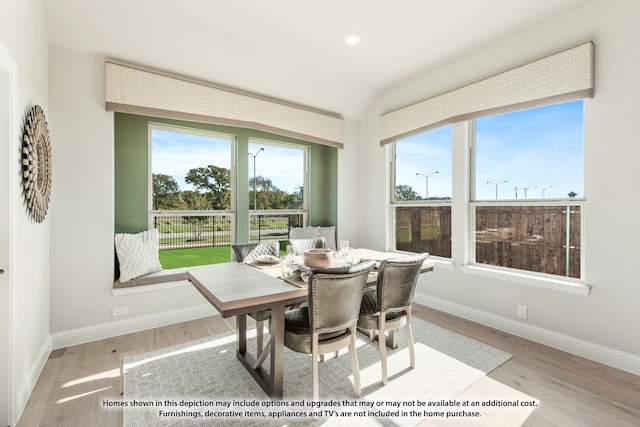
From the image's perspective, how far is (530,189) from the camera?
10.0 feet

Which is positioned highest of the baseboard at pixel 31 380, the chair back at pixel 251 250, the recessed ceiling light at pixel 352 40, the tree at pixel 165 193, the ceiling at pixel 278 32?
the recessed ceiling light at pixel 352 40

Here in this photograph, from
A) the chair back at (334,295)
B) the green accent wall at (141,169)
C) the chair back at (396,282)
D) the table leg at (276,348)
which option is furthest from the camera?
the green accent wall at (141,169)

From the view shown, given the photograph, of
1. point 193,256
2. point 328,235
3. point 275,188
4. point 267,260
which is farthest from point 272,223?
point 267,260

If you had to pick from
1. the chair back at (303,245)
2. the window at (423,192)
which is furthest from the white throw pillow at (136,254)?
the window at (423,192)

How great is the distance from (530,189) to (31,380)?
179 inches

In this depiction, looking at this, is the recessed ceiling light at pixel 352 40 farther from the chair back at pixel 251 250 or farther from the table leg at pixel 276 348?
the table leg at pixel 276 348

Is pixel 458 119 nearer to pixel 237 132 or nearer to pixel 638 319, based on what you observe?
pixel 638 319

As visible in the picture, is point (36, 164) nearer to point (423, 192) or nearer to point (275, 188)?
point (275, 188)

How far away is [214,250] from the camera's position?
158 inches

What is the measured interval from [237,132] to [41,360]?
Answer: 3.02m

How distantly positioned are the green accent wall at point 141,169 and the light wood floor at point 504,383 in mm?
1280

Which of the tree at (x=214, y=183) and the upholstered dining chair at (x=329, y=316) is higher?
the tree at (x=214, y=183)

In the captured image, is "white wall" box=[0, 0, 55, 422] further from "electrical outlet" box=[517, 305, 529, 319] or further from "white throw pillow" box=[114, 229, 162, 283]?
"electrical outlet" box=[517, 305, 529, 319]

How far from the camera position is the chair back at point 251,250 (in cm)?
283
